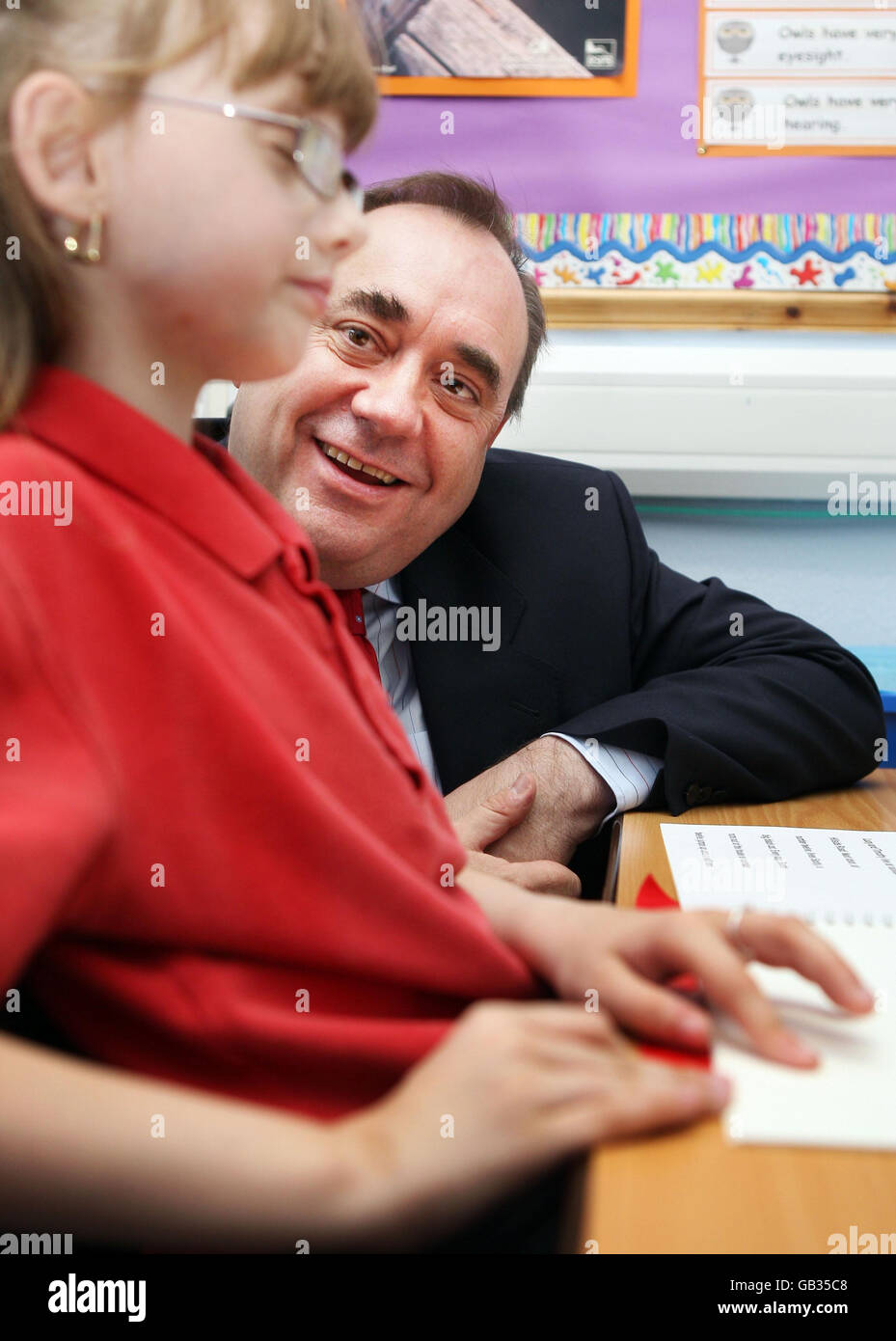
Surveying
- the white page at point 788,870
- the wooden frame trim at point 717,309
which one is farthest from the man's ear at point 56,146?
the wooden frame trim at point 717,309

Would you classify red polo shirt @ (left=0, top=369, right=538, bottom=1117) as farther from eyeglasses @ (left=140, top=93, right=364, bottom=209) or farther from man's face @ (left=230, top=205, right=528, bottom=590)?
man's face @ (left=230, top=205, right=528, bottom=590)

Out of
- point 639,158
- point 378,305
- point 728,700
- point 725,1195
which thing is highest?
point 639,158

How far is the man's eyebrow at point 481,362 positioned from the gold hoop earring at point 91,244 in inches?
30.9

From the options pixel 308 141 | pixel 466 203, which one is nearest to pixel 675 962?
pixel 308 141

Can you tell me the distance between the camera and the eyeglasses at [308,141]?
46 centimetres

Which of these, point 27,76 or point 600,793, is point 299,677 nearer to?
point 27,76

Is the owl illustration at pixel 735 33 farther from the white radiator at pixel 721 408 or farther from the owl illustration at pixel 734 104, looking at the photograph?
the white radiator at pixel 721 408

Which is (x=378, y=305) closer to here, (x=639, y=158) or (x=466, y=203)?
(x=466, y=203)

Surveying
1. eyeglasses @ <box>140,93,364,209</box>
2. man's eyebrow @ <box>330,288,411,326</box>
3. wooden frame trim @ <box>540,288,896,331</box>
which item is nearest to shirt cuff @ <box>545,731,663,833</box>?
man's eyebrow @ <box>330,288,411,326</box>

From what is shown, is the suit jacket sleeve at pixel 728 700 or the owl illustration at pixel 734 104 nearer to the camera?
the suit jacket sleeve at pixel 728 700

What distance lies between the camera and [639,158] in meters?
1.72

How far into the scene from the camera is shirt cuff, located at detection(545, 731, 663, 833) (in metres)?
1.15

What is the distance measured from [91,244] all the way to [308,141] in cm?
10

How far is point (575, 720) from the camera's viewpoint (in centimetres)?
122
